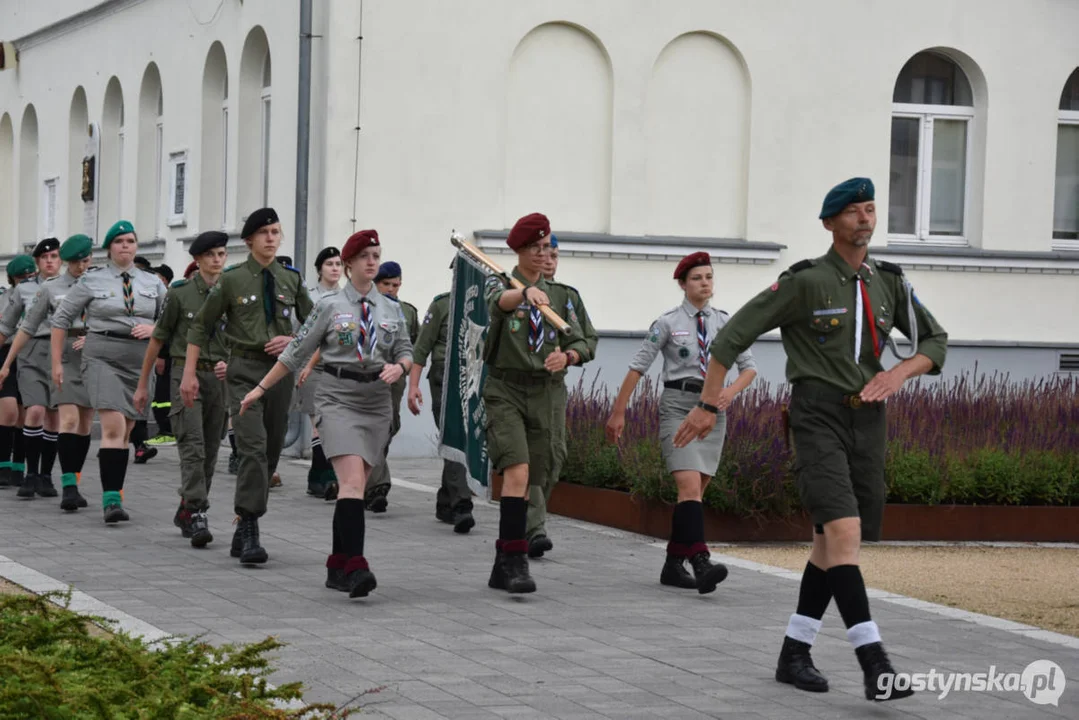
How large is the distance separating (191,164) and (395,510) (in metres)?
10.3

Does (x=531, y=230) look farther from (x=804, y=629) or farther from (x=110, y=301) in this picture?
(x=110, y=301)

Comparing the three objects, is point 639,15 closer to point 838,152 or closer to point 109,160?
point 838,152

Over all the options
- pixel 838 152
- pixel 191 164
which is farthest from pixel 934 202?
pixel 191 164

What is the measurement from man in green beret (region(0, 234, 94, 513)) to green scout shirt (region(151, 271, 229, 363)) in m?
1.56

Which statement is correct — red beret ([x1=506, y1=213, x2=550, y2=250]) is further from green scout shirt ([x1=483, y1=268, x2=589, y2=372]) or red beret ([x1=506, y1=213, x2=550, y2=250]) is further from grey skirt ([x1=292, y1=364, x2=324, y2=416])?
grey skirt ([x1=292, y1=364, x2=324, y2=416])

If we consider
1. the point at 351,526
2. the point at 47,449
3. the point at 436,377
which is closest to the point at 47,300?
the point at 47,449

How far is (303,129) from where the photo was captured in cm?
1886

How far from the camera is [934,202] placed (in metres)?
21.5

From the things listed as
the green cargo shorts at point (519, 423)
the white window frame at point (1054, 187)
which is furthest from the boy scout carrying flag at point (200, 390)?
the white window frame at point (1054, 187)

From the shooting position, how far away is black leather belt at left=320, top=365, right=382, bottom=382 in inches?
380

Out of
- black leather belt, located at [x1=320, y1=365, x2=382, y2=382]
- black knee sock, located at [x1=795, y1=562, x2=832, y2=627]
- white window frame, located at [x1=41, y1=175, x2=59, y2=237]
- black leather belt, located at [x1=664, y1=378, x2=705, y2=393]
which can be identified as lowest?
black knee sock, located at [x1=795, y1=562, x2=832, y2=627]

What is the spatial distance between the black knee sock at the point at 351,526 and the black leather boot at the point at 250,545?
47.3 inches

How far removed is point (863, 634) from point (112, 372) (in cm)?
692

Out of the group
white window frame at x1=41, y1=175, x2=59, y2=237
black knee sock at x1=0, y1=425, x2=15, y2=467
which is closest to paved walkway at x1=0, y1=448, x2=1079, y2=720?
black knee sock at x1=0, y1=425, x2=15, y2=467
